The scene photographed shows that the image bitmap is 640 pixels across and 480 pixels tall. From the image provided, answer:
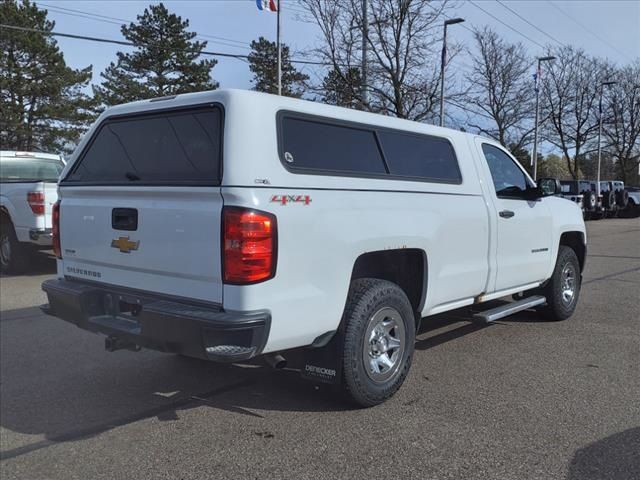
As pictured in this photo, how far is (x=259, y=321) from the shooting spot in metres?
3.38

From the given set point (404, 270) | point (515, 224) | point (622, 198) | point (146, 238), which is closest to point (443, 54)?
point (622, 198)

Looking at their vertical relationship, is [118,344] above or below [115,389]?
above

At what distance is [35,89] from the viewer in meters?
37.1

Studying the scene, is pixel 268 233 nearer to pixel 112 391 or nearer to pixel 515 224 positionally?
pixel 112 391

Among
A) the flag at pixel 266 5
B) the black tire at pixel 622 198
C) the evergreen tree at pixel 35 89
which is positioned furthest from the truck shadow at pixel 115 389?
the evergreen tree at pixel 35 89

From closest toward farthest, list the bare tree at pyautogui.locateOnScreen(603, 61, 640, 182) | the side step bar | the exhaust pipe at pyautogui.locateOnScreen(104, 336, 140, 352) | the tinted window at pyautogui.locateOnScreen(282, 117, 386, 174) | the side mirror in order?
the tinted window at pyautogui.locateOnScreen(282, 117, 386, 174) < the exhaust pipe at pyautogui.locateOnScreen(104, 336, 140, 352) < the side step bar < the side mirror < the bare tree at pyautogui.locateOnScreen(603, 61, 640, 182)

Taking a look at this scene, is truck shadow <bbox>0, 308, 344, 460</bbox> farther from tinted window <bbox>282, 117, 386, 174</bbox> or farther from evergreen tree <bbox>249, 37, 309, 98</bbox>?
evergreen tree <bbox>249, 37, 309, 98</bbox>

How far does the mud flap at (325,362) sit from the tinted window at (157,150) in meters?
1.32

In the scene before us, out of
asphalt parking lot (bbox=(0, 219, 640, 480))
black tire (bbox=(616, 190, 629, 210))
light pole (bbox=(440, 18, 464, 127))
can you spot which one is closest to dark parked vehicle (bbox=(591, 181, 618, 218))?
black tire (bbox=(616, 190, 629, 210))

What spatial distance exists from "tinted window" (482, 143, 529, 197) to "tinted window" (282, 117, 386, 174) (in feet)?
5.59

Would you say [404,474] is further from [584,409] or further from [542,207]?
[542,207]

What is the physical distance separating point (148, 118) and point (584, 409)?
142 inches

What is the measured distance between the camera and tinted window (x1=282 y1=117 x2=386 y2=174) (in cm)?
377

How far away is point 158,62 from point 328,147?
38.7m
